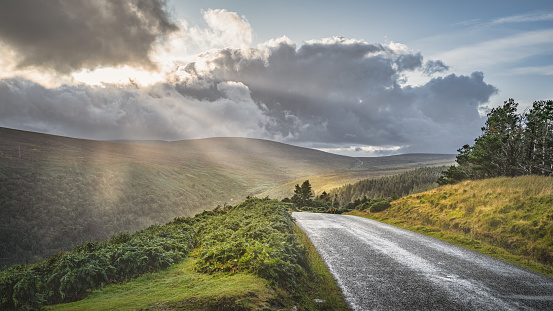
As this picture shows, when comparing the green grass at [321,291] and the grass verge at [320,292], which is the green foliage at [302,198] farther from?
the grass verge at [320,292]

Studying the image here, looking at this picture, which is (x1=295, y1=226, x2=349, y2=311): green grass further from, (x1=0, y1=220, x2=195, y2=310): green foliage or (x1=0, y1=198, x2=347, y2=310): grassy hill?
(x1=0, y1=220, x2=195, y2=310): green foliage

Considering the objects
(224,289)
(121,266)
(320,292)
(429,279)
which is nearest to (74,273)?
(121,266)

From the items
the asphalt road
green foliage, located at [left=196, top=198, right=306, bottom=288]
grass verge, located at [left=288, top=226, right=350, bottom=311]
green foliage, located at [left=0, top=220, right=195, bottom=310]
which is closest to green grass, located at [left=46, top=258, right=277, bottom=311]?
green foliage, located at [left=196, top=198, right=306, bottom=288]

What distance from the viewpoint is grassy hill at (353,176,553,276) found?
11453 millimetres

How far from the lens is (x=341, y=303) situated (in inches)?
255

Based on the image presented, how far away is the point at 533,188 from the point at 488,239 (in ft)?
17.0

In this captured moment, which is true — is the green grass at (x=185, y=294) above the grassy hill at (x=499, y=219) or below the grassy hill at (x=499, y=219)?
below

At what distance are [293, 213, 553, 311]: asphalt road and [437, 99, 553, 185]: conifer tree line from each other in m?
22.6

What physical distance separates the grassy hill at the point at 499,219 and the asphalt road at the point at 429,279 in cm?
173

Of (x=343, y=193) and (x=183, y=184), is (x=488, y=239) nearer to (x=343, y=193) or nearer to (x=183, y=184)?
(x=343, y=193)

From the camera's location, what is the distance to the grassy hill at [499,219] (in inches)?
451

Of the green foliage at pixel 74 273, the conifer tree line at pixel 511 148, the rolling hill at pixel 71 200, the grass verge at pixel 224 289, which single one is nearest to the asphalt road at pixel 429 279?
the grass verge at pixel 224 289

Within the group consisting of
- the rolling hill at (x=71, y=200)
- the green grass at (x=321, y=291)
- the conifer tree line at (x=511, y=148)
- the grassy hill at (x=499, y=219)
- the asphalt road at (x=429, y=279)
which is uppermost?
the conifer tree line at (x=511, y=148)

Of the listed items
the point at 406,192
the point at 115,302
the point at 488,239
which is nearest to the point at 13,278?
the point at 115,302
